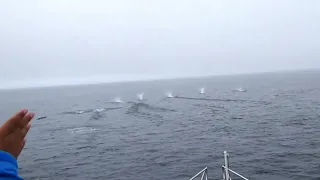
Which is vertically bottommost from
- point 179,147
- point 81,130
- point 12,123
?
point 81,130

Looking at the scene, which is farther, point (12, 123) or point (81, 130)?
point (81, 130)

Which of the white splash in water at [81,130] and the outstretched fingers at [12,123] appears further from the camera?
the white splash in water at [81,130]

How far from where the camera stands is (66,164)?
3002 centimetres

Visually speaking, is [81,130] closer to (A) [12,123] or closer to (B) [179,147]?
(B) [179,147]

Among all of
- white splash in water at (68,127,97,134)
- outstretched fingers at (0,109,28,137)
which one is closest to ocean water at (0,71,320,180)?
white splash in water at (68,127,97,134)

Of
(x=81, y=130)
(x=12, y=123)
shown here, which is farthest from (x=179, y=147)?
(x=12, y=123)

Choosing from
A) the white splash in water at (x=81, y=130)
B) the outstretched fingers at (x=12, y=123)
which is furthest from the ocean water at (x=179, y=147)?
the outstretched fingers at (x=12, y=123)

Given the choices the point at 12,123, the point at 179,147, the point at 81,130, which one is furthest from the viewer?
the point at 81,130

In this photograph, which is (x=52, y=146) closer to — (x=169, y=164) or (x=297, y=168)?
(x=169, y=164)

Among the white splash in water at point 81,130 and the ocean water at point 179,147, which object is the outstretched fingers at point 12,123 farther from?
the white splash in water at point 81,130

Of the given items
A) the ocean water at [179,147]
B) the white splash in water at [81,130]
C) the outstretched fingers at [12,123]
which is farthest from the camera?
the white splash in water at [81,130]

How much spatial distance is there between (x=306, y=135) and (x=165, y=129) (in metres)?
19.4

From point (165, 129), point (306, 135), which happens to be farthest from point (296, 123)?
point (165, 129)

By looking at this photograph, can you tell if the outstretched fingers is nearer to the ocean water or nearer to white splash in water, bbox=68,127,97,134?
the ocean water
